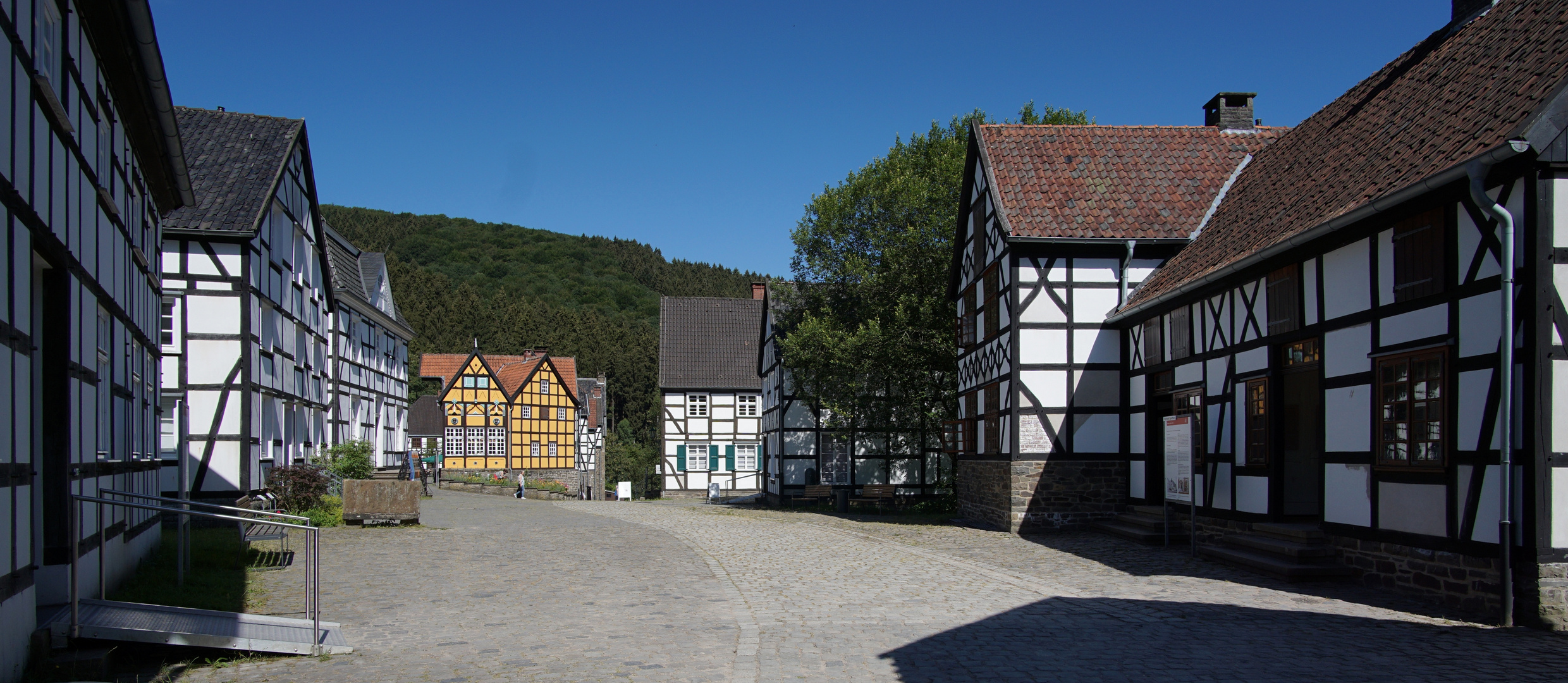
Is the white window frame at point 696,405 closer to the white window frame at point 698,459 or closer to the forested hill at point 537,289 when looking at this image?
the white window frame at point 698,459

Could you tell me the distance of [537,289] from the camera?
111188mm

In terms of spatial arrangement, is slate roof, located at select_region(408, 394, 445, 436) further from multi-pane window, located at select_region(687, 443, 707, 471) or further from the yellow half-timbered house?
multi-pane window, located at select_region(687, 443, 707, 471)

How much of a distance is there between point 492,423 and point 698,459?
1634cm

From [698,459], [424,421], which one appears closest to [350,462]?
[698,459]

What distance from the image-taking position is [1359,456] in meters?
12.0

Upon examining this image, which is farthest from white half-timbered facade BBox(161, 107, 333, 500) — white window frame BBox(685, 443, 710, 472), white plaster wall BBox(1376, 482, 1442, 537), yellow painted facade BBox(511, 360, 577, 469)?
yellow painted facade BBox(511, 360, 577, 469)

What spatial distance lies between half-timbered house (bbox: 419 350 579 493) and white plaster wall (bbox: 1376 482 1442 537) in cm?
4929

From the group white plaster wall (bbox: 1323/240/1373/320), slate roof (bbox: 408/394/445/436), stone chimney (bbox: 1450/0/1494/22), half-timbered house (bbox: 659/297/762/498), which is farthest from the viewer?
slate roof (bbox: 408/394/445/436)

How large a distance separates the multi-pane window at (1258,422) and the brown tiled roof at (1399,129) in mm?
1757

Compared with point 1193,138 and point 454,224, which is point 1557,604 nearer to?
point 1193,138

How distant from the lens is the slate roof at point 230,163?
20.7m

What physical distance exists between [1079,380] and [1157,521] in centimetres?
325

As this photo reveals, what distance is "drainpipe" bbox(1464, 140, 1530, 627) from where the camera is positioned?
925 centimetres

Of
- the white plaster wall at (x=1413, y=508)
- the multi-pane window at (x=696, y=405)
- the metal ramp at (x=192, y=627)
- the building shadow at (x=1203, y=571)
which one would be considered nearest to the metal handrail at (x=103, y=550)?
the metal ramp at (x=192, y=627)
